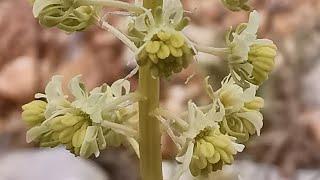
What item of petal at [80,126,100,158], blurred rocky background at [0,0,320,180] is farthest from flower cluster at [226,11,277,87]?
blurred rocky background at [0,0,320,180]

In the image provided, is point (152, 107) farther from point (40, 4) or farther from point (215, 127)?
point (40, 4)

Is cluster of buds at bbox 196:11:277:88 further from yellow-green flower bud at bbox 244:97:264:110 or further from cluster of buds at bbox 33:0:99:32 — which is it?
cluster of buds at bbox 33:0:99:32

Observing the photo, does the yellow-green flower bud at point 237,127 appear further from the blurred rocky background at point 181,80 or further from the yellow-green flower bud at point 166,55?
the blurred rocky background at point 181,80

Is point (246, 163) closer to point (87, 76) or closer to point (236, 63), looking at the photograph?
point (87, 76)

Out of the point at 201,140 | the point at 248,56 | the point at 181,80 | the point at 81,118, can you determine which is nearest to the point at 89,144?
the point at 81,118

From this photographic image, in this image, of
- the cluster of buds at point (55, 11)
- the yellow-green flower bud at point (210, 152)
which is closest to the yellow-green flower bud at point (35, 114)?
the cluster of buds at point (55, 11)

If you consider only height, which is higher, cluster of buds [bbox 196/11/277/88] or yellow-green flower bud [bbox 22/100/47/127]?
cluster of buds [bbox 196/11/277/88]

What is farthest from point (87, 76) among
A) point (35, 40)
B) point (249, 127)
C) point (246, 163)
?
point (249, 127)
